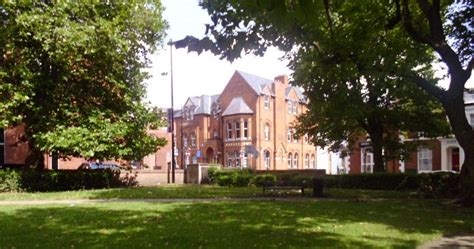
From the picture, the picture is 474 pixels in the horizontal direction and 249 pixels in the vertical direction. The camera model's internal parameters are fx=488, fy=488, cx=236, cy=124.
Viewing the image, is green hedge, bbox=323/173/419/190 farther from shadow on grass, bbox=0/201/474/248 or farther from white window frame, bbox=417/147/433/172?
white window frame, bbox=417/147/433/172

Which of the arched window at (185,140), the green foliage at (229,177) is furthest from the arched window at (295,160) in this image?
the green foliage at (229,177)

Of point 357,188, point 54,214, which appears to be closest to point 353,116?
point 357,188

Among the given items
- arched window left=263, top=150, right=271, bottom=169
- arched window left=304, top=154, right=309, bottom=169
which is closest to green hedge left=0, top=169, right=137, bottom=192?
arched window left=263, top=150, right=271, bottom=169

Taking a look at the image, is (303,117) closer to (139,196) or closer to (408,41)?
(408,41)

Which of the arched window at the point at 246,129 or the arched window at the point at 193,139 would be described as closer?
the arched window at the point at 246,129

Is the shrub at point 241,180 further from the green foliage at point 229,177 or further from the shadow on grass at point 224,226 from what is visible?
the shadow on grass at point 224,226

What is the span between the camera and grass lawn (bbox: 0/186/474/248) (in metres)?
8.71

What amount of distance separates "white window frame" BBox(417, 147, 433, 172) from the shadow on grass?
3463cm

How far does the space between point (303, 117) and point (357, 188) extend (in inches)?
293

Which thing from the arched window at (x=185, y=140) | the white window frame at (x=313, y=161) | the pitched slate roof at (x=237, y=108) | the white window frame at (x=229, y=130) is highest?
the pitched slate roof at (x=237, y=108)

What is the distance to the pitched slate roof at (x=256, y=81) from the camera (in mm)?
63000

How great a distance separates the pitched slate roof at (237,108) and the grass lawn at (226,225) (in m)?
47.1

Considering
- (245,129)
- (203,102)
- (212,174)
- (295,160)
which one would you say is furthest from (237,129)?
(212,174)

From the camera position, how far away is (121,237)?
9.17 m
